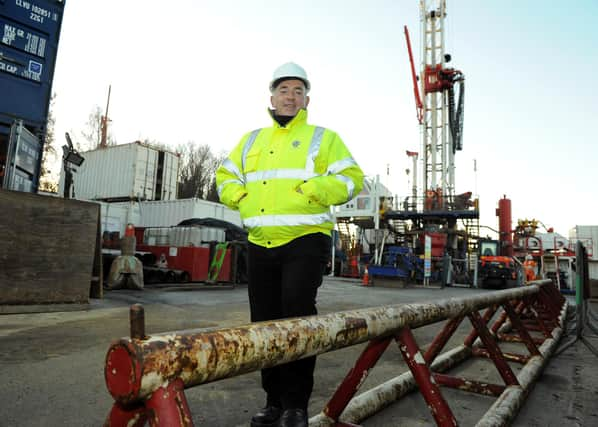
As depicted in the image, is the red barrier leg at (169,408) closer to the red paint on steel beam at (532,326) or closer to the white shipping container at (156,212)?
the red paint on steel beam at (532,326)

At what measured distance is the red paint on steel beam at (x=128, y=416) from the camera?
899 millimetres

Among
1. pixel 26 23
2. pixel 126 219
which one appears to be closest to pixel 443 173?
pixel 126 219

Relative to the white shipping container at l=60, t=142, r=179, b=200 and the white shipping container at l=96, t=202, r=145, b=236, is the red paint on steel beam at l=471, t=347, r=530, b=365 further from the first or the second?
the white shipping container at l=60, t=142, r=179, b=200

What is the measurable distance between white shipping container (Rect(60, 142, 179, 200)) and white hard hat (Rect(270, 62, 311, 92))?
1838cm

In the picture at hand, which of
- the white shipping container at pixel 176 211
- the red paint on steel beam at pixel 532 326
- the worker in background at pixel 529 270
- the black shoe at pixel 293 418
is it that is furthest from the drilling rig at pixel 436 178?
the black shoe at pixel 293 418

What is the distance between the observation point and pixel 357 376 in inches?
→ 75.1

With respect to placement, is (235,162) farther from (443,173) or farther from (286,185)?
(443,173)

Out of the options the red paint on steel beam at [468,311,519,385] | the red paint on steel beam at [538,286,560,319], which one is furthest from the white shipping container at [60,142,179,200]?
the red paint on steel beam at [468,311,519,385]

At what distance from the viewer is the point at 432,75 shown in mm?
30203

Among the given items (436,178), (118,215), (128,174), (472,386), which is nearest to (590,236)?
(436,178)

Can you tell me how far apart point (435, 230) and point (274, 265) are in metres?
23.3

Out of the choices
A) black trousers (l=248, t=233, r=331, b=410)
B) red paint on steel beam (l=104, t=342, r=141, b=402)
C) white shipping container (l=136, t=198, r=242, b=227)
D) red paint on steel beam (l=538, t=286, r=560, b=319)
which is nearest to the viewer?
red paint on steel beam (l=104, t=342, r=141, b=402)

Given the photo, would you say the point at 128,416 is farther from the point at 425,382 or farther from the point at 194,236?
the point at 194,236

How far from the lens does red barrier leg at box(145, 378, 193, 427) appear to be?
32.5 inches
